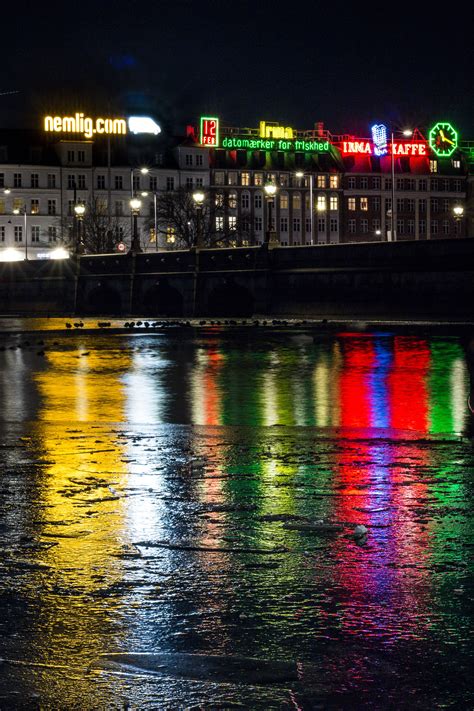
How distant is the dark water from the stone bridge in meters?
40.9

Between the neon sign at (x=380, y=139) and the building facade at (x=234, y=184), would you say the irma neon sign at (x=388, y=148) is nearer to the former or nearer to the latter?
the building facade at (x=234, y=184)

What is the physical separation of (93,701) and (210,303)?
74.5 meters

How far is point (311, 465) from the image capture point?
13.3 metres

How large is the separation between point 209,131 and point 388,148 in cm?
1917

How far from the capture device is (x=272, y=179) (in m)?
143

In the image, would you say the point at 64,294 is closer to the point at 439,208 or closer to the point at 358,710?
the point at 439,208

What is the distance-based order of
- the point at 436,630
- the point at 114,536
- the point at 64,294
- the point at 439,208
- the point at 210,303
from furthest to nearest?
the point at 439,208, the point at 64,294, the point at 210,303, the point at 114,536, the point at 436,630

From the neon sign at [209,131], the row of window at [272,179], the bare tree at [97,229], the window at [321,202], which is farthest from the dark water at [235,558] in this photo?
the window at [321,202]

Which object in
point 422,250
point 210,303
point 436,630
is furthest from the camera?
point 210,303

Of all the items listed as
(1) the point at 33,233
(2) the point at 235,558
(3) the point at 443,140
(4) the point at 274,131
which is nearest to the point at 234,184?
(4) the point at 274,131

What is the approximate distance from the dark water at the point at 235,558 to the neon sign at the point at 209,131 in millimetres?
114846

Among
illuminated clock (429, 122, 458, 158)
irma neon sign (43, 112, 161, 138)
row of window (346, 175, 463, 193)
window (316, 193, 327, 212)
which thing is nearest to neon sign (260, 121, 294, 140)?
window (316, 193, 327, 212)

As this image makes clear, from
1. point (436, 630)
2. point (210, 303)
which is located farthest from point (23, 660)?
point (210, 303)

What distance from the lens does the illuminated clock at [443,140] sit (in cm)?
7019
